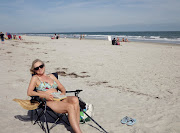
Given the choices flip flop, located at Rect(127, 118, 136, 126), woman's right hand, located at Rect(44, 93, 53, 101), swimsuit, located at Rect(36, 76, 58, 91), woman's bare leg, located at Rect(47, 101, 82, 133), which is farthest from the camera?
flip flop, located at Rect(127, 118, 136, 126)

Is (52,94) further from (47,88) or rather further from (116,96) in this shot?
(116,96)

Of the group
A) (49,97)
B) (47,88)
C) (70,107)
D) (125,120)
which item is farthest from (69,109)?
(125,120)

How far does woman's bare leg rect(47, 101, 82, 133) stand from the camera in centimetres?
275

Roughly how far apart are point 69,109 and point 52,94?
1.85 feet

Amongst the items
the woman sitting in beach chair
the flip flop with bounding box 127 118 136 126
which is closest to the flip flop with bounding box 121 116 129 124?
the flip flop with bounding box 127 118 136 126

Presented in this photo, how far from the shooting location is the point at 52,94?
10.4ft

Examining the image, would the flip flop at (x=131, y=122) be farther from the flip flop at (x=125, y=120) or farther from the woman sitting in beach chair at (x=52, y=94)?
the woman sitting in beach chair at (x=52, y=94)

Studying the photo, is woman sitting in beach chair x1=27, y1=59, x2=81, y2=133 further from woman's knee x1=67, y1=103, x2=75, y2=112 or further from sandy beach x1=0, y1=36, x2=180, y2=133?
sandy beach x1=0, y1=36, x2=180, y2=133

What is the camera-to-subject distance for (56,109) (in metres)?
2.94

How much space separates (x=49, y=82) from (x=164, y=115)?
2667mm

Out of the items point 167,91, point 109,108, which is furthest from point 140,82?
point 109,108

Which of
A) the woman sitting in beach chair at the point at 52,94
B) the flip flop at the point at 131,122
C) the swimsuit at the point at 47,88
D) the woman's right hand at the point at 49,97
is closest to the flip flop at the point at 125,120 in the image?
the flip flop at the point at 131,122

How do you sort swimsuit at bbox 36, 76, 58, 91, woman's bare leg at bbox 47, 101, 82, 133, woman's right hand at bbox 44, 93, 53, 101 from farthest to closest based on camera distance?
swimsuit at bbox 36, 76, 58, 91, woman's right hand at bbox 44, 93, 53, 101, woman's bare leg at bbox 47, 101, 82, 133

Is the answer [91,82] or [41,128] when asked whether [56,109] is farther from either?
[91,82]
